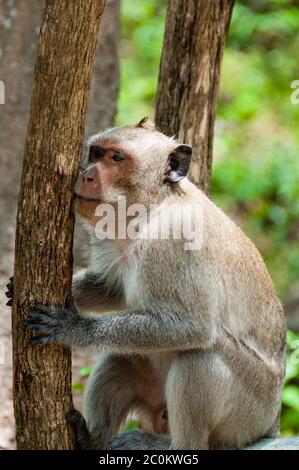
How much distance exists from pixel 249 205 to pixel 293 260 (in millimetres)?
1352

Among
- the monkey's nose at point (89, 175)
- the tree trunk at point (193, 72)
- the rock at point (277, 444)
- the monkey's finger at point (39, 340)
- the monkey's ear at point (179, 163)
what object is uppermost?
the tree trunk at point (193, 72)

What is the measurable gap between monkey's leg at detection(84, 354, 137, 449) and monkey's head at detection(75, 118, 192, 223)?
1.45m

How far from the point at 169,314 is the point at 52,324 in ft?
2.69

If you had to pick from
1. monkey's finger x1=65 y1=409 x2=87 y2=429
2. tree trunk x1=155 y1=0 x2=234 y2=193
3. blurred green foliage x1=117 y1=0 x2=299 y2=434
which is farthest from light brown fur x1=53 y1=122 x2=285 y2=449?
blurred green foliage x1=117 y1=0 x2=299 y2=434

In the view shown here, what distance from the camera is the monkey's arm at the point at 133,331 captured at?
551 centimetres

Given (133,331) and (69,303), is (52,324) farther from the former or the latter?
(133,331)

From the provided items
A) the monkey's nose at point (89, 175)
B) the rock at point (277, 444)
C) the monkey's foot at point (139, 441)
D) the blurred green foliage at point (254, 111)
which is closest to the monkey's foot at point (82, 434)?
the monkey's foot at point (139, 441)

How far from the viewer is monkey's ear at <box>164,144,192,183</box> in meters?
5.93

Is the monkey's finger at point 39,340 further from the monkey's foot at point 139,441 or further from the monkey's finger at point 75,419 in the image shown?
the monkey's foot at point 139,441

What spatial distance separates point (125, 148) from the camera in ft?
19.0

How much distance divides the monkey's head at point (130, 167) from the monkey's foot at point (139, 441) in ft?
5.80

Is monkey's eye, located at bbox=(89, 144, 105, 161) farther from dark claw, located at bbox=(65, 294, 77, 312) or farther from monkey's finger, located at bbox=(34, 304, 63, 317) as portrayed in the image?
monkey's finger, located at bbox=(34, 304, 63, 317)

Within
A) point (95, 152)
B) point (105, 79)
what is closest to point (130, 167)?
point (95, 152)
